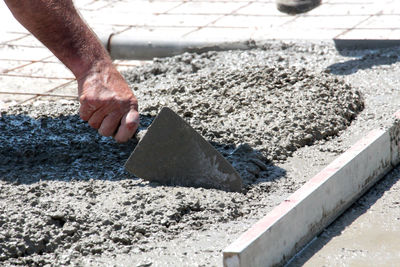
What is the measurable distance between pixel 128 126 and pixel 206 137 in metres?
0.58

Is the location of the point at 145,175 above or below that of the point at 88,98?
below

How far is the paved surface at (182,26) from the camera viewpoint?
5141 millimetres

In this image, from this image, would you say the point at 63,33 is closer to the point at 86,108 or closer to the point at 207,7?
the point at 86,108

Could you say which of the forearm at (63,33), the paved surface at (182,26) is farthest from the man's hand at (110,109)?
the paved surface at (182,26)

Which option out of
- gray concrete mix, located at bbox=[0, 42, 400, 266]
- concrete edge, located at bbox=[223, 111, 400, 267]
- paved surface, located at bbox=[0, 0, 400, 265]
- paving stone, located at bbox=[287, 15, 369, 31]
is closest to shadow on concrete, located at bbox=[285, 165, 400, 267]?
concrete edge, located at bbox=[223, 111, 400, 267]

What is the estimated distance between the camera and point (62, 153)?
133 inches

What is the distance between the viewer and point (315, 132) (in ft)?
11.4

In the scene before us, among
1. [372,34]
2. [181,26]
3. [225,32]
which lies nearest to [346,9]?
[372,34]

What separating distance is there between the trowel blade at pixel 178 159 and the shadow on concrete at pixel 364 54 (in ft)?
5.44

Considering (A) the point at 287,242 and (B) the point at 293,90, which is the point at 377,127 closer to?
(B) the point at 293,90

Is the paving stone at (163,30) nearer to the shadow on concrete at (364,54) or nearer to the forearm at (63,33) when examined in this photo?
the shadow on concrete at (364,54)

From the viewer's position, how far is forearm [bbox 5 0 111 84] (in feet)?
10.2

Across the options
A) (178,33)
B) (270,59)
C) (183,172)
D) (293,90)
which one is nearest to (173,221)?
(183,172)

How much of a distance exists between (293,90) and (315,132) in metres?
0.44
